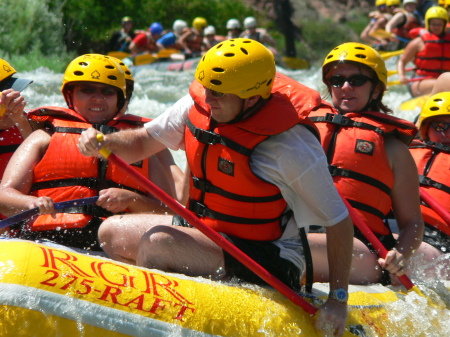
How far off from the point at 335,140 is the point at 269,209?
1.10 metres

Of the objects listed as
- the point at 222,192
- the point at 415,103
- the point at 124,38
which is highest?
the point at 222,192

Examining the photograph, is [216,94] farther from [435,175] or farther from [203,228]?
[435,175]

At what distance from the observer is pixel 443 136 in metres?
4.74

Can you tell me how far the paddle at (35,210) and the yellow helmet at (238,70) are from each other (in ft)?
2.78

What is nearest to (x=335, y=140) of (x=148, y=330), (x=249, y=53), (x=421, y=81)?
(x=249, y=53)

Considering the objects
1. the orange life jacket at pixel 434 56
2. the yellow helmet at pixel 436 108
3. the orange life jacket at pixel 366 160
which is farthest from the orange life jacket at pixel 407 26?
the orange life jacket at pixel 366 160

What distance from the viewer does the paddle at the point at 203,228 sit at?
2.96 m

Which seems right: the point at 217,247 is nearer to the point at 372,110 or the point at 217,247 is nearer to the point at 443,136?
the point at 372,110

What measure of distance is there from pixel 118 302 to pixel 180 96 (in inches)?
411

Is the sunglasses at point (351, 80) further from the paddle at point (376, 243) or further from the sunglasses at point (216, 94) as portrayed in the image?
the sunglasses at point (216, 94)

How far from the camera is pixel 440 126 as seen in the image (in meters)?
4.74

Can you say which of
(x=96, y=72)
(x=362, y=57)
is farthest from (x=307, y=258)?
(x=96, y=72)

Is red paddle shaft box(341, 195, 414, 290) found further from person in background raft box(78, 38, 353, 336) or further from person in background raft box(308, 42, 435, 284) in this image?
person in background raft box(78, 38, 353, 336)

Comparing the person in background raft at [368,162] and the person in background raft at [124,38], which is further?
the person in background raft at [124,38]
